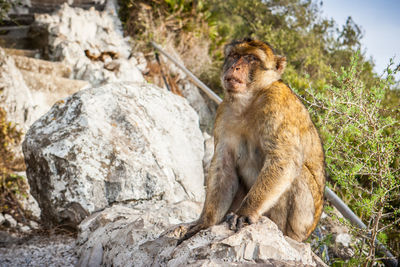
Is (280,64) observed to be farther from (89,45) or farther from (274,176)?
(89,45)

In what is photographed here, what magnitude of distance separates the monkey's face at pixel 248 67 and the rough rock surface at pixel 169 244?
1.07 meters

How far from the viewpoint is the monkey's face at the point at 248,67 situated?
9.34ft

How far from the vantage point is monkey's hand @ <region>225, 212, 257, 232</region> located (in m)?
2.25

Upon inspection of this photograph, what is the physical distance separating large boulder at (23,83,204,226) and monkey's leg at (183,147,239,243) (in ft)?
3.95

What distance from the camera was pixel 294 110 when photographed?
2816 mm

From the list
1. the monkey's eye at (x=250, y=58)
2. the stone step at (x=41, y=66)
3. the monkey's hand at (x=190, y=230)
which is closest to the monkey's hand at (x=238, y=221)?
the monkey's hand at (x=190, y=230)

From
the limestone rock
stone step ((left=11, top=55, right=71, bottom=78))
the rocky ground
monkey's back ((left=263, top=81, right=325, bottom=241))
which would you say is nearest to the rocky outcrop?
stone step ((left=11, top=55, right=71, bottom=78))

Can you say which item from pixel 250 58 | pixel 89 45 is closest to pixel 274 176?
pixel 250 58

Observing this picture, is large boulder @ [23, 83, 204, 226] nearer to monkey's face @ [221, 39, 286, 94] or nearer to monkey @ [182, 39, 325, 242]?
monkey @ [182, 39, 325, 242]

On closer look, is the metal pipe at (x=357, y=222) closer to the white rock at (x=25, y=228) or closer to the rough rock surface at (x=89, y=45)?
the white rock at (x=25, y=228)

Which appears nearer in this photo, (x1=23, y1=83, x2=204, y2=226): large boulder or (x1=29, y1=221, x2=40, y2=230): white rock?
(x1=23, y1=83, x2=204, y2=226): large boulder

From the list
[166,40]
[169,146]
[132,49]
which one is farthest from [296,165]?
[166,40]

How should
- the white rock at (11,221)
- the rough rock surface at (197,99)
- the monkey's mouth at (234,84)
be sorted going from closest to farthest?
the monkey's mouth at (234,84)
the white rock at (11,221)
the rough rock surface at (197,99)

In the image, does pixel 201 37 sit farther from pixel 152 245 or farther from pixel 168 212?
pixel 152 245
